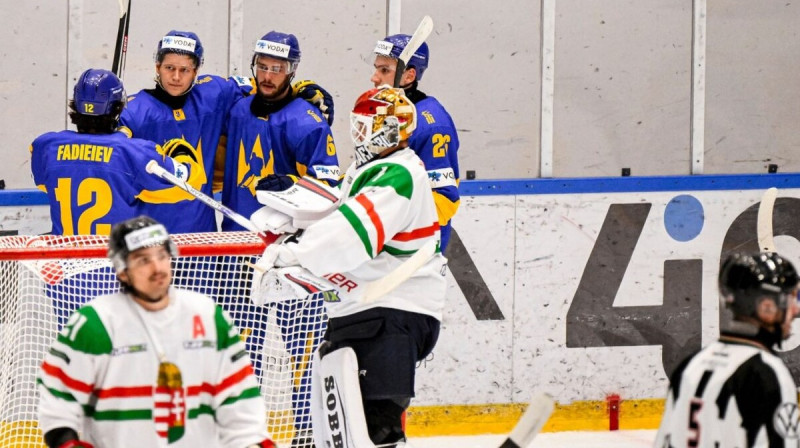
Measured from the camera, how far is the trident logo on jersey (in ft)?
9.84

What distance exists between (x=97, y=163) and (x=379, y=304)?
4.04ft

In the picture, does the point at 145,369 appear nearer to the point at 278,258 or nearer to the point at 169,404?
the point at 169,404

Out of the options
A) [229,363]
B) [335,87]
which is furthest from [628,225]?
[229,363]

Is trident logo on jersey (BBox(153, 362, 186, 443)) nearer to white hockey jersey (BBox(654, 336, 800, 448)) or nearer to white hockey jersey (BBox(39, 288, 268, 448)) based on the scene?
white hockey jersey (BBox(39, 288, 268, 448))

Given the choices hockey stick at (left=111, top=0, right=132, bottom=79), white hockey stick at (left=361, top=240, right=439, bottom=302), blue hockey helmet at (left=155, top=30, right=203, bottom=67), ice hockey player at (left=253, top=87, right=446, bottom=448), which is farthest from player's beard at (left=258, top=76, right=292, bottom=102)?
white hockey stick at (left=361, top=240, right=439, bottom=302)

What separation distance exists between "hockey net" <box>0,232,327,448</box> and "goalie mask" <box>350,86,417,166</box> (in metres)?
0.68

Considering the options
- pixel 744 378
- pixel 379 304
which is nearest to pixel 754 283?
pixel 744 378

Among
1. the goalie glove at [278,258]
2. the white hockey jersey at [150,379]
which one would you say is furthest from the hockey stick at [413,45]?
the white hockey jersey at [150,379]

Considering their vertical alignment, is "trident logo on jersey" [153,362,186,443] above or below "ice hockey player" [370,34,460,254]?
below

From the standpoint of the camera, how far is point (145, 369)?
2.99 meters

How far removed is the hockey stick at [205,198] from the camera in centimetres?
437

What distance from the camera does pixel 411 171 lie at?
404cm

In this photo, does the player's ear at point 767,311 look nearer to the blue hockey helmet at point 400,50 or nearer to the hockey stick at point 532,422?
the hockey stick at point 532,422

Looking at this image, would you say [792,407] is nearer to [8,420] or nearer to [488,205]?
[8,420]
